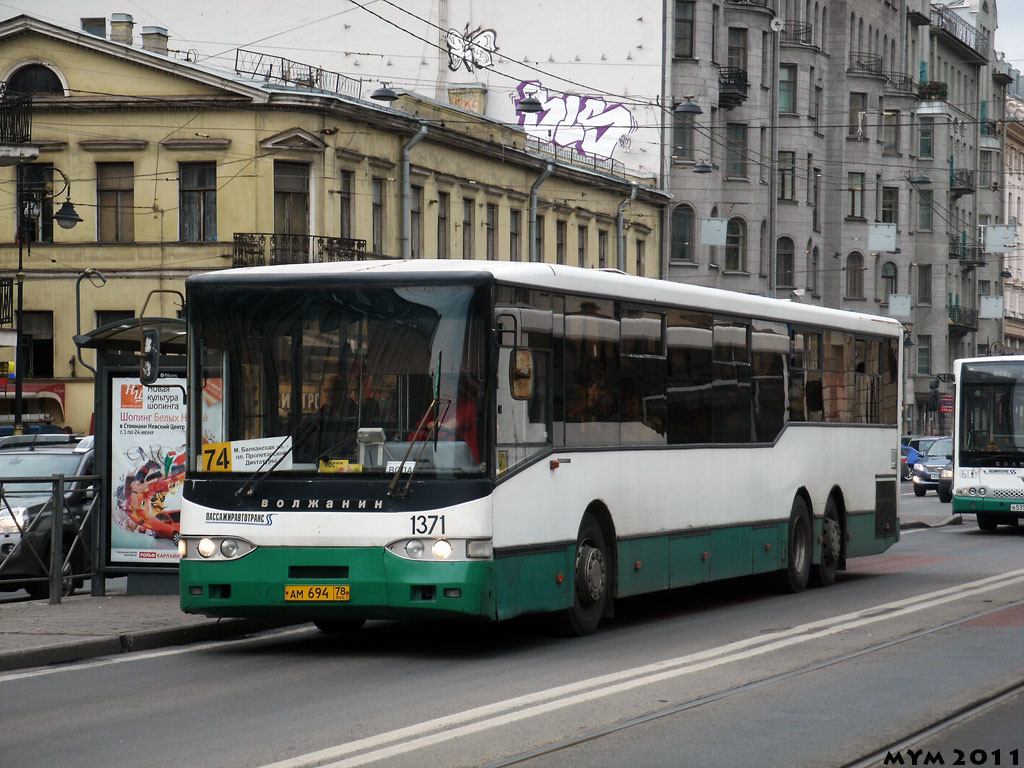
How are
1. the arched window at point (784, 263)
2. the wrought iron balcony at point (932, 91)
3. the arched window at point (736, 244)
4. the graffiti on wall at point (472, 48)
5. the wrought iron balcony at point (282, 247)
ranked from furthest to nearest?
the wrought iron balcony at point (932, 91)
the arched window at point (784, 263)
the arched window at point (736, 244)
the graffiti on wall at point (472, 48)
the wrought iron balcony at point (282, 247)

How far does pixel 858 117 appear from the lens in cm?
7419

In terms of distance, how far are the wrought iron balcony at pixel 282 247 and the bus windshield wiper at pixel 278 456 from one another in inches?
1205

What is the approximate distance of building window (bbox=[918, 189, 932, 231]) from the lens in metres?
80.2

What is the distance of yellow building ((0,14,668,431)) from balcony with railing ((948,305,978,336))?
134 feet

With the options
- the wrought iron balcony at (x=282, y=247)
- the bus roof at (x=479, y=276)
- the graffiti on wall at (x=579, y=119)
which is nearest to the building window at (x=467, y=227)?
the wrought iron balcony at (x=282, y=247)

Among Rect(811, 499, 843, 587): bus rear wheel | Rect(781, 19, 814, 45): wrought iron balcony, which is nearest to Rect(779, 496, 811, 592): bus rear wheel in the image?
Rect(811, 499, 843, 587): bus rear wheel

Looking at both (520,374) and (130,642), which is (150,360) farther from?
(520,374)

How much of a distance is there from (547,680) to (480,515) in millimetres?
1396

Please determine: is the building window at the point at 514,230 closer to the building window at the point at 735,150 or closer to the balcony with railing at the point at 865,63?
the building window at the point at 735,150

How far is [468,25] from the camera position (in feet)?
192

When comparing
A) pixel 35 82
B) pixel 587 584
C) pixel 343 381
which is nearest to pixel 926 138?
pixel 35 82

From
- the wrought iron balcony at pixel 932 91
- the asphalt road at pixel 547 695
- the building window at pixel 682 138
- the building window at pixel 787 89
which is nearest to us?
the asphalt road at pixel 547 695

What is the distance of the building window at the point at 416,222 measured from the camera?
46.3 metres

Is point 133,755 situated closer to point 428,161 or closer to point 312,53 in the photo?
point 428,161
